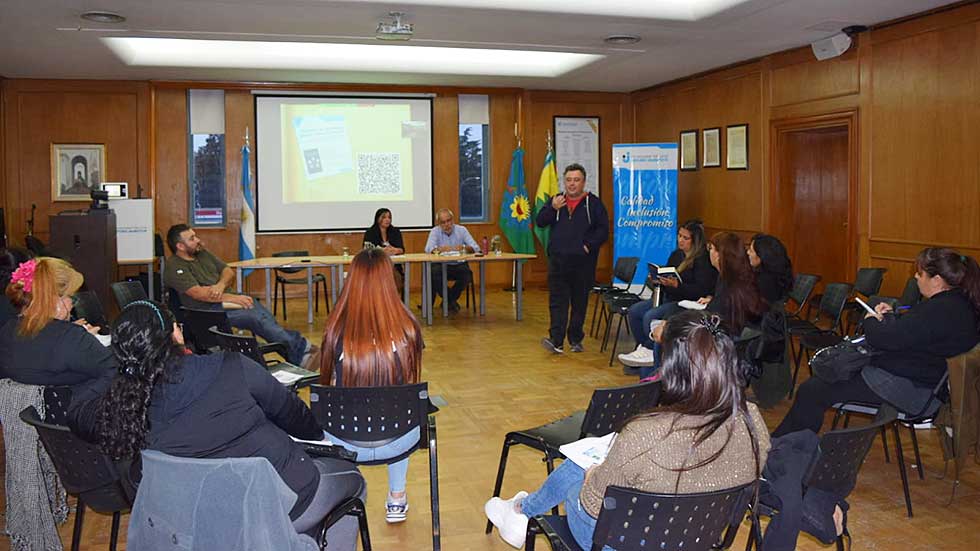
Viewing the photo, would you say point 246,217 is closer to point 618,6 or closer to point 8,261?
point 618,6

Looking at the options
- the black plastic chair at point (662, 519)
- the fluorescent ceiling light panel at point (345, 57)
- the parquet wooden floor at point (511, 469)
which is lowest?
the parquet wooden floor at point (511, 469)

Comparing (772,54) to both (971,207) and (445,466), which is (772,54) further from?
(445,466)

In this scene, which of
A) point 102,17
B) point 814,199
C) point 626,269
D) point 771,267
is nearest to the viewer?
point 771,267

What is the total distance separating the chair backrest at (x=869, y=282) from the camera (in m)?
6.77

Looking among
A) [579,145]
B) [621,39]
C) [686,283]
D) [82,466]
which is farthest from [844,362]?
[579,145]

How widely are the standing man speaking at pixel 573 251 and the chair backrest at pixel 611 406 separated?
414 cm

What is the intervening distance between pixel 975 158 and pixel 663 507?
599 centimetres

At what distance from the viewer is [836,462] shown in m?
2.60

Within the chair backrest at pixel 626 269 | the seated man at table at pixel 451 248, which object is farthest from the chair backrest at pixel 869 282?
the seated man at table at pixel 451 248

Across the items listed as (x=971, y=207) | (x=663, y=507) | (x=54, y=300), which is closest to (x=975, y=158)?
(x=971, y=207)

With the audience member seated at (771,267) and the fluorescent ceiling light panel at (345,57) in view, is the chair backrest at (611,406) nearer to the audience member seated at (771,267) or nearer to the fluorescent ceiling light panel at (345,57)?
the audience member seated at (771,267)

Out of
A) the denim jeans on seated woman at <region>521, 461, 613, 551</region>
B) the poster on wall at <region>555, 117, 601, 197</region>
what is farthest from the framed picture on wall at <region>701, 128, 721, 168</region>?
the denim jeans on seated woman at <region>521, 461, 613, 551</region>

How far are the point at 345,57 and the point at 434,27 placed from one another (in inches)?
102

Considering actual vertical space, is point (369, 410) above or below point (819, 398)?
above
